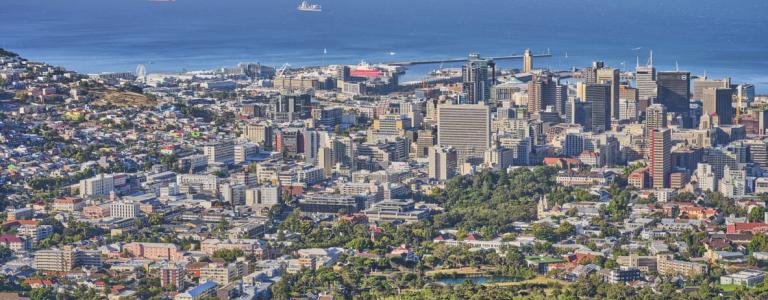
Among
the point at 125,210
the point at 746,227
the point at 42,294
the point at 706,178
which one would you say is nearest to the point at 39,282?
the point at 42,294

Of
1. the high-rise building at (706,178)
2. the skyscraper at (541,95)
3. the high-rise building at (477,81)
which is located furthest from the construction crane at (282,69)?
the high-rise building at (706,178)

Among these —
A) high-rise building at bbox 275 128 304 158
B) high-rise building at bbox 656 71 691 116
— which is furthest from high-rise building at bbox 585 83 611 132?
high-rise building at bbox 275 128 304 158

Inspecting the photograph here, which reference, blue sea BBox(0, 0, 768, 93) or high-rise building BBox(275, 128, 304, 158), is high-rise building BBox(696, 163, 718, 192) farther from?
blue sea BBox(0, 0, 768, 93)

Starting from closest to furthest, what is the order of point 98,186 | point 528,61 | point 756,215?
point 756,215
point 98,186
point 528,61

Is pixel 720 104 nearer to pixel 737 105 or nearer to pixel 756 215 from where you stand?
pixel 737 105

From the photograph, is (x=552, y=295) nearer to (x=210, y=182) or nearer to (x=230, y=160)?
(x=210, y=182)
